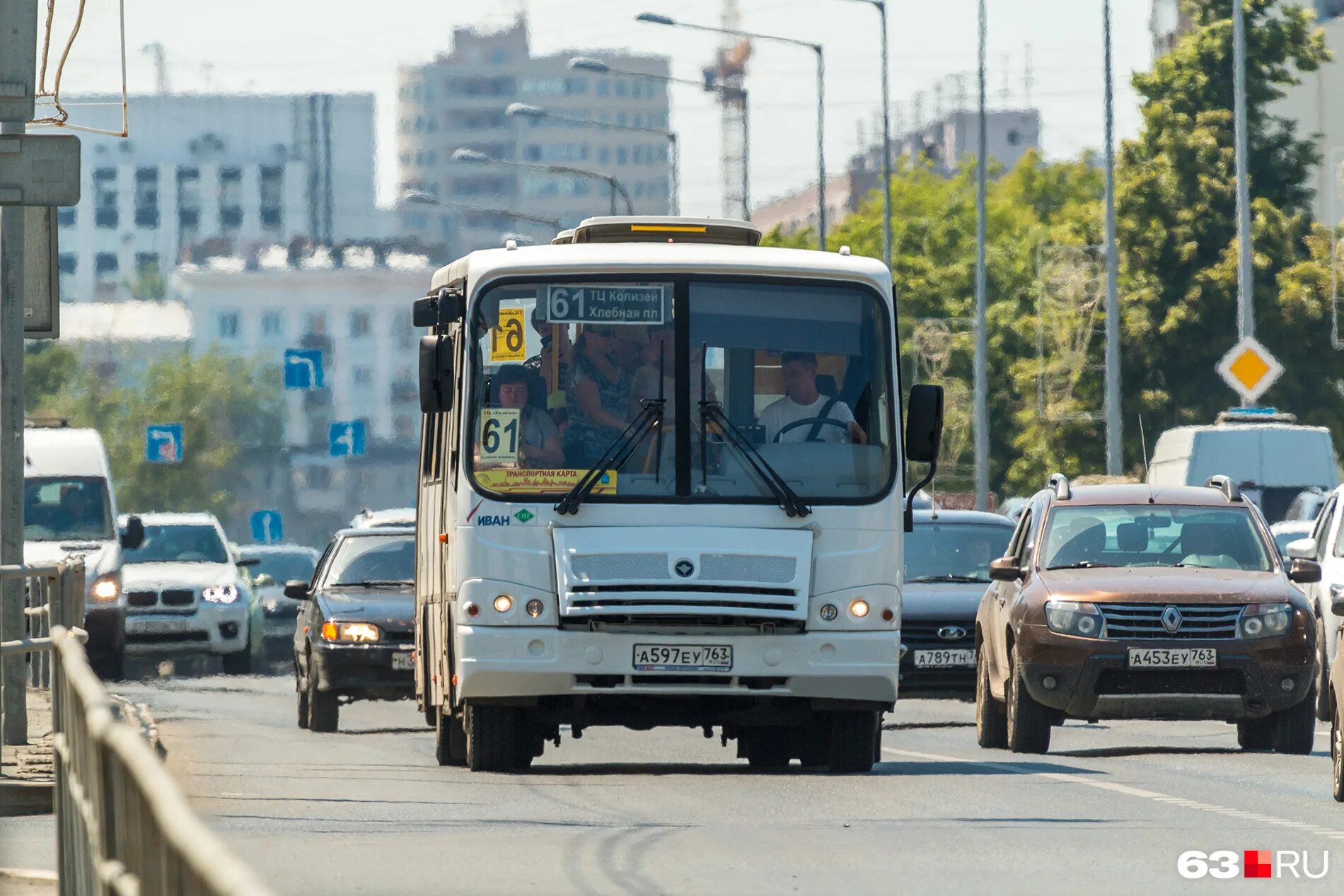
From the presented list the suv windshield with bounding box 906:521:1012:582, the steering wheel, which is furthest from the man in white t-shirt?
the suv windshield with bounding box 906:521:1012:582

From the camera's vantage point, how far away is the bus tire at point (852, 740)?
1636 cm

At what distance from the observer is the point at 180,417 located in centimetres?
13112

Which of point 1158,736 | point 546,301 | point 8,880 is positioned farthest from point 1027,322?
point 8,880

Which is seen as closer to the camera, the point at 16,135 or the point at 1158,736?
the point at 16,135

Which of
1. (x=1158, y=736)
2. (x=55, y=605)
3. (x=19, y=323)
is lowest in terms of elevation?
(x=1158, y=736)

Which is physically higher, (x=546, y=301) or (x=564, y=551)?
(x=546, y=301)

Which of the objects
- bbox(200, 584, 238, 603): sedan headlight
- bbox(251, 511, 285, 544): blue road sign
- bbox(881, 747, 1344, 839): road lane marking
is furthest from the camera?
bbox(251, 511, 285, 544): blue road sign

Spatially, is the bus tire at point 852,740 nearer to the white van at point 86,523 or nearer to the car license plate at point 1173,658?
the car license plate at point 1173,658

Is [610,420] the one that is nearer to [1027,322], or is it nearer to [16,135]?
[16,135]

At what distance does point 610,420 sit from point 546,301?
28.2 inches

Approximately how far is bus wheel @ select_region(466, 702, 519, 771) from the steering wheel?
2083 millimetres

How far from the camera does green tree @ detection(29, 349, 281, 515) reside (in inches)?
5010

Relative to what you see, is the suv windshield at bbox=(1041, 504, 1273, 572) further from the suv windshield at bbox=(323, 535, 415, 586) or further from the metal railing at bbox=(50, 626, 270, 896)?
the metal railing at bbox=(50, 626, 270, 896)

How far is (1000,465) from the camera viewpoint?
69812mm
